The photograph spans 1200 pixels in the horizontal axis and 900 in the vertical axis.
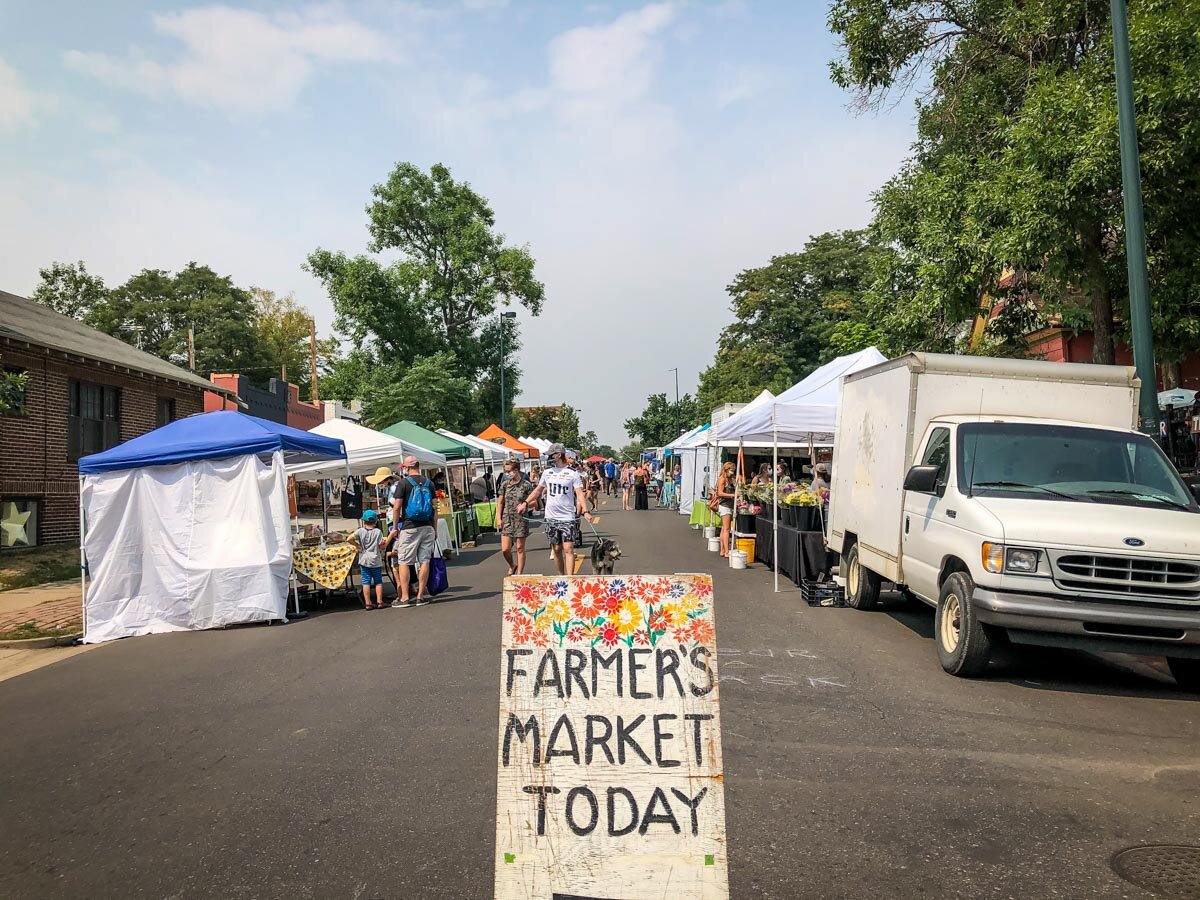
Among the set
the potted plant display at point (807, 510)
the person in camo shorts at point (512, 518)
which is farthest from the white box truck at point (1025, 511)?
the person in camo shorts at point (512, 518)

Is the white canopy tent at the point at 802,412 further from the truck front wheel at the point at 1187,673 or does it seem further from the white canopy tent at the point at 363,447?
the white canopy tent at the point at 363,447

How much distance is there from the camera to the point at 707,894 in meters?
3.06

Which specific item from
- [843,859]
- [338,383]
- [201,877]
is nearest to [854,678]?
[843,859]

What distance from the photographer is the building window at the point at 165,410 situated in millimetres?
25234

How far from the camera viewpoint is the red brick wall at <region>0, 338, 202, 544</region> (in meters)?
18.5

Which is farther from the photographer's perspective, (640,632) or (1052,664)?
(1052,664)

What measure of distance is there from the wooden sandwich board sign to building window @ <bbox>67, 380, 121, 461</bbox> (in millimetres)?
20925

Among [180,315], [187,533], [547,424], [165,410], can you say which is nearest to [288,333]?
[180,315]

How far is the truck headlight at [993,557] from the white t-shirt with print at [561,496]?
5628mm

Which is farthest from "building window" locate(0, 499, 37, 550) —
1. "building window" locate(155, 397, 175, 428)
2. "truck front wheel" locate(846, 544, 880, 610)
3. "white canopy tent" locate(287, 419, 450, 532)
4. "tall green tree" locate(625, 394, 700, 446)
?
"tall green tree" locate(625, 394, 700, 446)

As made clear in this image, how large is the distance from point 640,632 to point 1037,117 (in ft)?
37.8

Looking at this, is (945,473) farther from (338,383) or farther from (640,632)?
(338,383)

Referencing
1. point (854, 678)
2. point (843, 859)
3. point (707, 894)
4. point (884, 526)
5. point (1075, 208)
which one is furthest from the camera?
point (1075, 208)

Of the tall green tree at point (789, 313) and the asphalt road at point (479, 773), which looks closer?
the asphalt road at point (479, 773)
